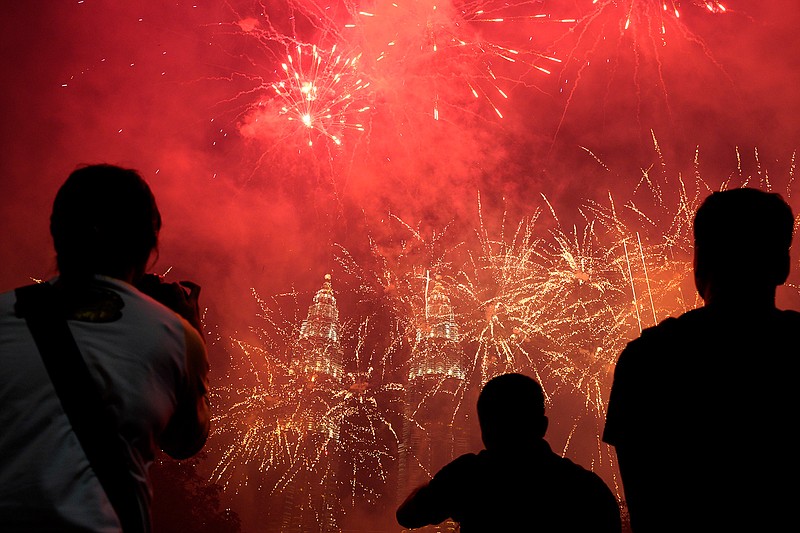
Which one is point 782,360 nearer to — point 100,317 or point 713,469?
point 713,469

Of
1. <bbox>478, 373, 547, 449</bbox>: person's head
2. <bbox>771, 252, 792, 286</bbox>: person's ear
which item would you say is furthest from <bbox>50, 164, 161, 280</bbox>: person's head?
<bbox>771, 252, 792, 286</bbox>: person's ear

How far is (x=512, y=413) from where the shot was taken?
3.55 m

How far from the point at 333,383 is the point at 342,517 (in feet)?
70.3

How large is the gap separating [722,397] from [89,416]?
7.76 ft

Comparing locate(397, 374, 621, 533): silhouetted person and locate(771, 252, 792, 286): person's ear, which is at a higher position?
locate(771, 252, 792, 286): person's ear

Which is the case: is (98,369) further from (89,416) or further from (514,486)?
(514,486)

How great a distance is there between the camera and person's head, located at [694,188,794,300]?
2.62m

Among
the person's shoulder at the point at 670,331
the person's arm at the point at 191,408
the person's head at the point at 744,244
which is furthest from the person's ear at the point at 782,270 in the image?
the person's arm at the point at 191,408

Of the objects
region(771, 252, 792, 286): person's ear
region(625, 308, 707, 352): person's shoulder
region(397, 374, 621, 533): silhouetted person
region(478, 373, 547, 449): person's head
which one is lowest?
region(397, 374, 621, 533): silhouetted person

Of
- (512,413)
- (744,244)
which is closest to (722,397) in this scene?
(744,244)

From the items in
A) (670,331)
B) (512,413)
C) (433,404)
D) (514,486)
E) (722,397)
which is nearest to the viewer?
(722,397)

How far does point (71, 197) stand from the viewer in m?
2.49

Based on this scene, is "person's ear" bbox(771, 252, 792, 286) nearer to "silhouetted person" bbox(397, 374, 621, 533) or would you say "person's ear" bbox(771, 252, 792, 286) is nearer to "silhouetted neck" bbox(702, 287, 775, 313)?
"silhouetted neck" bbox(702, 287, 775, 313)

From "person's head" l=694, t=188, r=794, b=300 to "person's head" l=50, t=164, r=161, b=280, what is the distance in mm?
2515
